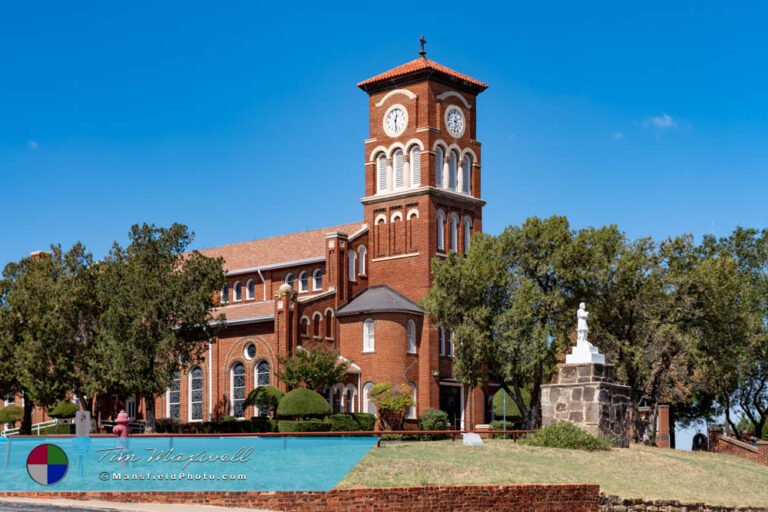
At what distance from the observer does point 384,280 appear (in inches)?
2507

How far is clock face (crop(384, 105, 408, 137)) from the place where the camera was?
214 ft

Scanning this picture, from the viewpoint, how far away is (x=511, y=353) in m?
51.1

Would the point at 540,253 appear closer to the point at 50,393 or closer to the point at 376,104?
the point at 376,104

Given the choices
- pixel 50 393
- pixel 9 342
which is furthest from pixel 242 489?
pixel 9 342

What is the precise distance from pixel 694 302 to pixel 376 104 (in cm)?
2484

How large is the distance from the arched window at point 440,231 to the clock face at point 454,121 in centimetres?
531

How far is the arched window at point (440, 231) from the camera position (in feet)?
208

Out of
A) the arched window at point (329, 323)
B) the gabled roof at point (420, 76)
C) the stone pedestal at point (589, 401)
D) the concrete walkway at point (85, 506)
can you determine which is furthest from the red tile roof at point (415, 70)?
the concrete walkway at point (85, 506)

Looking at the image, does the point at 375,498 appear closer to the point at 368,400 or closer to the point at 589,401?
the point at 589,401

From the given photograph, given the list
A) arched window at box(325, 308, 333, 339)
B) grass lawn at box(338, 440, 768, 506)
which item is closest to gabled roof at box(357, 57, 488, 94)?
arched window at box(325, 308, 333, 339)

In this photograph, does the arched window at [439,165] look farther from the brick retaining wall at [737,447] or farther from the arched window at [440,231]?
the brick retaining wall at [737,447]

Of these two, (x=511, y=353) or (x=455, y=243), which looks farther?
(x=455, y=243)
